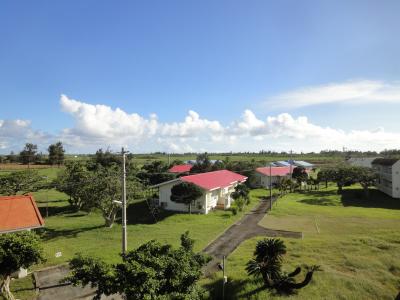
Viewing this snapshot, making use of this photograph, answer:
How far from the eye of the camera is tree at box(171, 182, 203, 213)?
40625 millimetres

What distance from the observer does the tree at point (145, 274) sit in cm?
1243

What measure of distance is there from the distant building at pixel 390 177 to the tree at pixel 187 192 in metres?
37.3

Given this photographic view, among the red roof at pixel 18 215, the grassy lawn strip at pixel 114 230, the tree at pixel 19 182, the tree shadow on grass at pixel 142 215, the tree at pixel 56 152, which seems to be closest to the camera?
the red roof at pixel 18 215

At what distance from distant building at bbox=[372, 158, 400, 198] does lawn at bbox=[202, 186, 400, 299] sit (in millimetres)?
12605

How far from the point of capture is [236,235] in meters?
32.1

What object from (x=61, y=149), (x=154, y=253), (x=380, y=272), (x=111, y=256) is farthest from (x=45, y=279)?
(x=61, y=149)

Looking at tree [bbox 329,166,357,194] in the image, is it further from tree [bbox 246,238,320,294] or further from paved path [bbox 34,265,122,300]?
paved path [bbox 34,265,122,300]

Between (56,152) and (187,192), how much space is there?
65.9 m

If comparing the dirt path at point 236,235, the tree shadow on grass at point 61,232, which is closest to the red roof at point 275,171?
the dirt path at point 236,235

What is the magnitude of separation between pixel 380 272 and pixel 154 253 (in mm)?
15083

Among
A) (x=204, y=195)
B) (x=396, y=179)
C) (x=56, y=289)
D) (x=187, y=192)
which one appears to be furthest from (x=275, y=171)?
(x=56, y=289)

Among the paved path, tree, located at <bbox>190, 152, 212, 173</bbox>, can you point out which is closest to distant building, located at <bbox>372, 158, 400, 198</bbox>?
tree, located at <bbox>190, 152, 212, 173</bbox>

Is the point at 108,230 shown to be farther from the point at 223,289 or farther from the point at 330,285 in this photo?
the point at 330,285

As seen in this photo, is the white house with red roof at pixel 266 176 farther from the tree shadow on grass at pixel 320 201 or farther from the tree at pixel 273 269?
the tree at pixel 273 269
